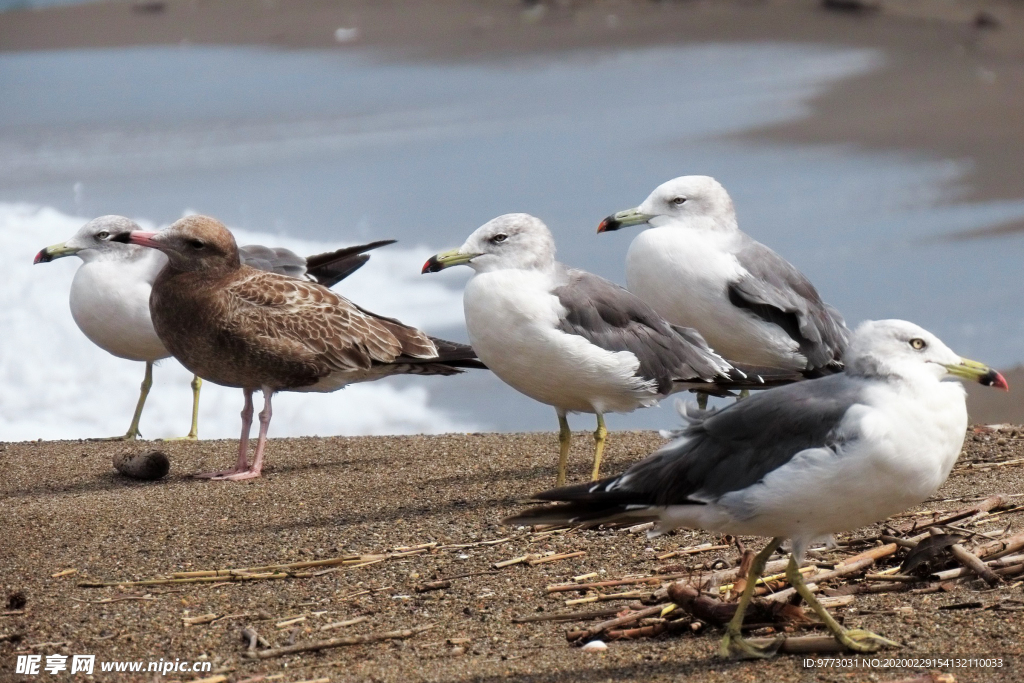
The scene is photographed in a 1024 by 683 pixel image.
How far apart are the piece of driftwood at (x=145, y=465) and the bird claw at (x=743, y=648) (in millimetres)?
3725

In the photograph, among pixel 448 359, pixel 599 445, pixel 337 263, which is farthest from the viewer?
pixel 337 263

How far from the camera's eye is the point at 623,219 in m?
6.80

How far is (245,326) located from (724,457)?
11.2 feet

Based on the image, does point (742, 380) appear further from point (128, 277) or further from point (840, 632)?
point (128, 277)

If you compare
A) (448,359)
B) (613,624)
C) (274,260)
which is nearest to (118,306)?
(274,260)

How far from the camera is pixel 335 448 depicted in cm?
729

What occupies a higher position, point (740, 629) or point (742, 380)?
point (742, 380)

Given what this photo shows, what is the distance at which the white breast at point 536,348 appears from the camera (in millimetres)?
5641

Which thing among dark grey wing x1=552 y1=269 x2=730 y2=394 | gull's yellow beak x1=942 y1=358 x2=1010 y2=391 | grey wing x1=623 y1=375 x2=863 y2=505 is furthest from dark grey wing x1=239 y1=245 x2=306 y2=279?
gull's yellow beak x1=942 y1=358 x2=1010 y2=391

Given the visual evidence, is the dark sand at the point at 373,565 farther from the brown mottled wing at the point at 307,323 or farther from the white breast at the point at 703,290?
the white breast at the point at 703,290

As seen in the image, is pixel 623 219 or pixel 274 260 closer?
pixel 623 219

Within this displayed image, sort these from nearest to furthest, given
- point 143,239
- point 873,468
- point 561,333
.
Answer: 1. point 873,468
2. point 561,333
3. point 143,239

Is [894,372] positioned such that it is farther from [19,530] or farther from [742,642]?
[19,530]

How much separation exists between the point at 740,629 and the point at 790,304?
9.54 ft
